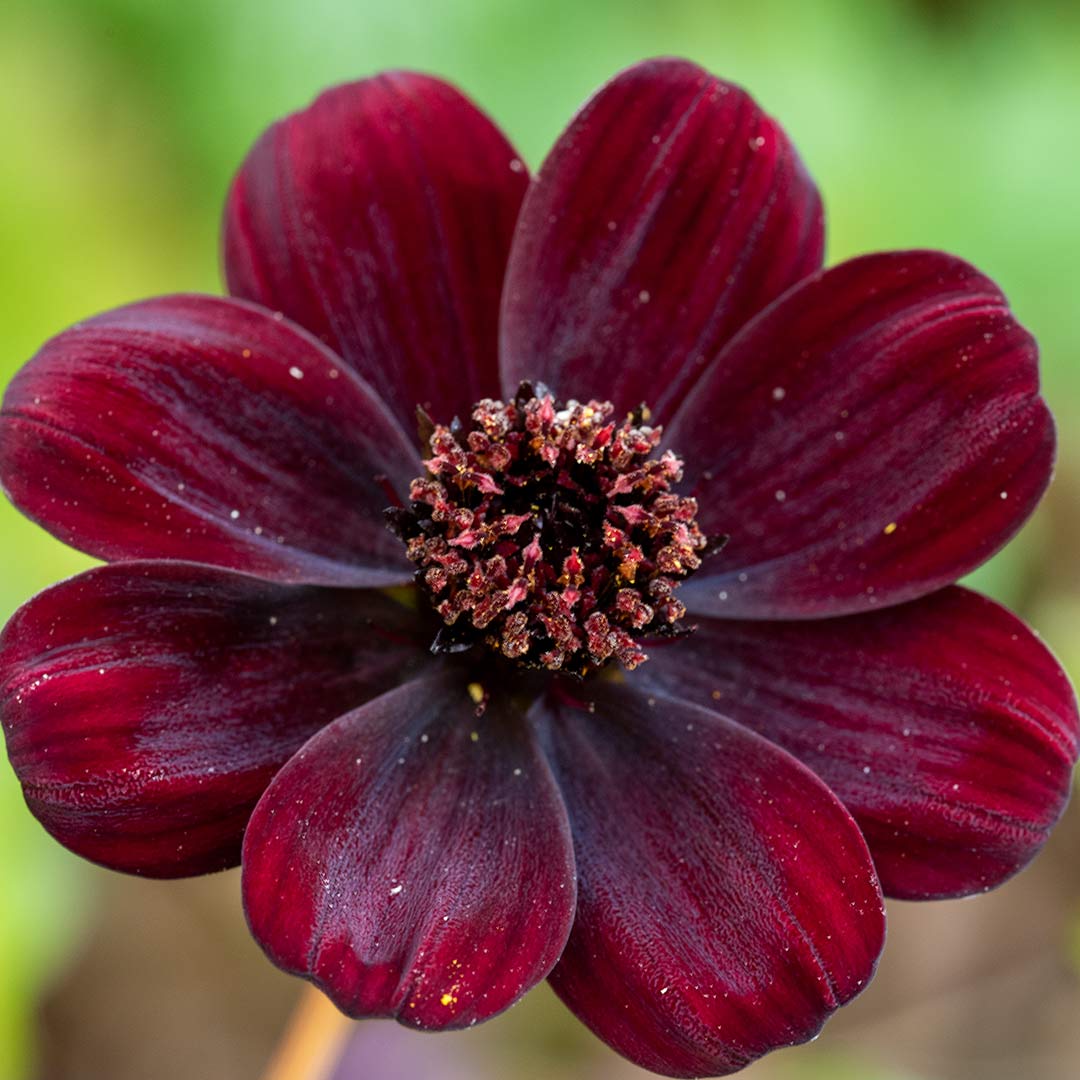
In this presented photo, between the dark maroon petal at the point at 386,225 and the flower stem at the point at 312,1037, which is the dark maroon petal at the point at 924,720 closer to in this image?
the dark maroon petal at the point at 386,225

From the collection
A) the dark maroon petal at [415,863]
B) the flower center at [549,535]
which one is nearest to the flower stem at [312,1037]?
the dark maroon petal at [415,863]

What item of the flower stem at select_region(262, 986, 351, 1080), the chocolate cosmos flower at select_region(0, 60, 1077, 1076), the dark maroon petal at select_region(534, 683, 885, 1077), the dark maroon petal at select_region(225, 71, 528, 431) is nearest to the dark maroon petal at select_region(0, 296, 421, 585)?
the chocolate cosmos flower at select_region(0, 60, 1077, 1076)

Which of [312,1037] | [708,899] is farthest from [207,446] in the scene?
[312,1037]

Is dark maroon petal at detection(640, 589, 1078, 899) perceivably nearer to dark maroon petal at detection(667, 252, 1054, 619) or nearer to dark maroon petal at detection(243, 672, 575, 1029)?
dark maroon petal at detection(667, 252, 1054, 619)

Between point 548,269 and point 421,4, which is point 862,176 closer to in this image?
point 421,4

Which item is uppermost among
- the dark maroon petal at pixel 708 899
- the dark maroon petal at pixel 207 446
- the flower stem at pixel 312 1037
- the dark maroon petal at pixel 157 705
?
the dark maroon petal at pixel 207 446

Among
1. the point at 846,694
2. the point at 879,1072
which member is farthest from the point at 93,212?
the point at 879,1072

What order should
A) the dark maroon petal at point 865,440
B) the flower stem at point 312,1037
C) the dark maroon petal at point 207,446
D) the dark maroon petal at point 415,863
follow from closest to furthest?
the dark maroon petal at point 415,863
the dark maroon petal at point 207,446
the dark maroon petal at point 865,440
the flower stem at point 312,1037
